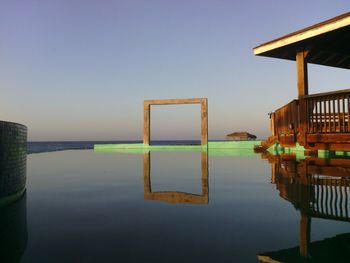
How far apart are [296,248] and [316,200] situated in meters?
1.75

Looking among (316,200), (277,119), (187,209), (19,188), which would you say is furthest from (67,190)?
(277,119)

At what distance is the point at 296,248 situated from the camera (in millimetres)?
2068

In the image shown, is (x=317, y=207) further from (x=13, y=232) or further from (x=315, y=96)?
(x=315, y=96)

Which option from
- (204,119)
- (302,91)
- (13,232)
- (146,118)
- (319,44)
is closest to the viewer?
(13,232)

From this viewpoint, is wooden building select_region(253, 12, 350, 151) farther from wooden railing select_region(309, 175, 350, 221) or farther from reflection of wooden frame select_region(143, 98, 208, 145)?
reflection of wooden frame select_region(143, 98, 208, 145)

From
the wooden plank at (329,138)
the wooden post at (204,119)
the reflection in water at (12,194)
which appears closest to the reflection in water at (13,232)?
the reflection in water at (12,194)

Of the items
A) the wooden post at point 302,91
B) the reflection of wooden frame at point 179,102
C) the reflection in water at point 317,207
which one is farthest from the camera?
the reflection of wooden frame at point 179,102

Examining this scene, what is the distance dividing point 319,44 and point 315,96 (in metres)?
2.09

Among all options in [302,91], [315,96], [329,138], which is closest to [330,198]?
[329,138]

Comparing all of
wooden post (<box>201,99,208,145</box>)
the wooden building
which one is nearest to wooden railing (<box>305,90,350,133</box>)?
the wooden building

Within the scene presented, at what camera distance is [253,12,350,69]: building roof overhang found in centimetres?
882

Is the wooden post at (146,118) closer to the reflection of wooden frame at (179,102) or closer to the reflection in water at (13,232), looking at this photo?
the reflection of wooden frame at (179,102)

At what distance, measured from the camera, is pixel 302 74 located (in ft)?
34.8

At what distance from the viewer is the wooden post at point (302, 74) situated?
1054 centimetres
